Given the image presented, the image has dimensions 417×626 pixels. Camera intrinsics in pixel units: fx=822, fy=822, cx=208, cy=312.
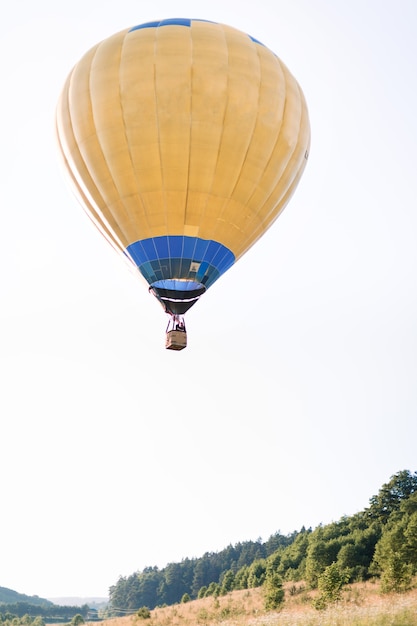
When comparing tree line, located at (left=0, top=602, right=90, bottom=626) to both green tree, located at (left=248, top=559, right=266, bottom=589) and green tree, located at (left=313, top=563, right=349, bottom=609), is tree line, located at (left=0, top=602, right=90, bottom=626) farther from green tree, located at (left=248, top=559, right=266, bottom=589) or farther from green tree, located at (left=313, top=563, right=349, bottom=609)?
green tree, located at (left=313, top=563, right=349, bottom=609)

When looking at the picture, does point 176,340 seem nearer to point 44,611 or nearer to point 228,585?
point 228,585

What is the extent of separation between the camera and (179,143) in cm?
2088

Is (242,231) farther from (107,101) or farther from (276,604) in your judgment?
(276,604)

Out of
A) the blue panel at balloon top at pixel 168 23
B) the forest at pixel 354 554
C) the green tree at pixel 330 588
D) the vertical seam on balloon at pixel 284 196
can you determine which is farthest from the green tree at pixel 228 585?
the blue panel at balloon top at pixel 168 23

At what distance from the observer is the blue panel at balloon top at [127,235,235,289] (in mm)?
21578

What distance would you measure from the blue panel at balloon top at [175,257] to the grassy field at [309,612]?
9117mm

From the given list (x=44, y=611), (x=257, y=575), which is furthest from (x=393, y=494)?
(x=44, y=611)

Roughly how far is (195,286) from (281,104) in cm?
536

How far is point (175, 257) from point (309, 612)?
12.9 metres

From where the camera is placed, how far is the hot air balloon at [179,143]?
68.7ft

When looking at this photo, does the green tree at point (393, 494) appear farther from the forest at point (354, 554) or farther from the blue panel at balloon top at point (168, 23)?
the blue panel at balloon top at point (168, 23)

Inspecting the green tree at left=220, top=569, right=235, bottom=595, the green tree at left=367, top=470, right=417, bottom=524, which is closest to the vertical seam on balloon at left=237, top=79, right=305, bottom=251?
the green tree at left=367, top=470, right=417, bottom=524

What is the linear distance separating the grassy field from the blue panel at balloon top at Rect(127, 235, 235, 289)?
9.12 metres

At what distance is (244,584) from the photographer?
58.4m
